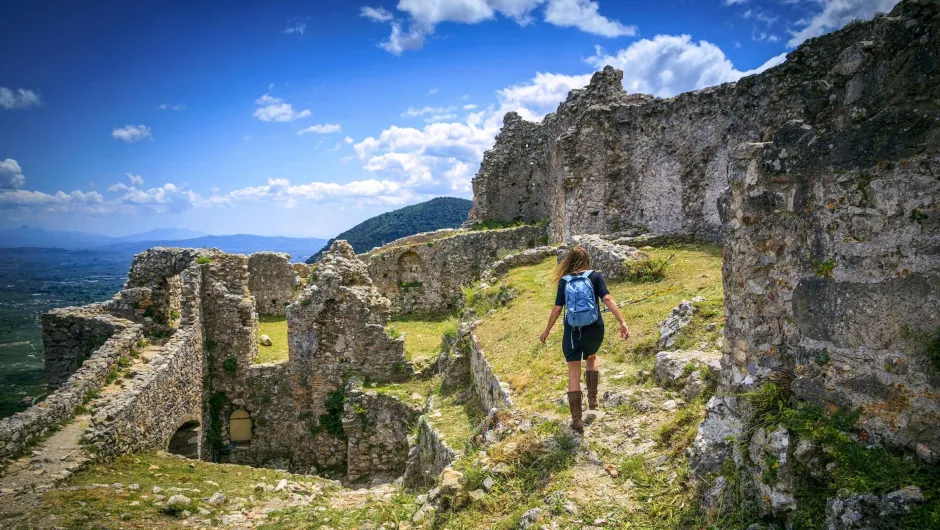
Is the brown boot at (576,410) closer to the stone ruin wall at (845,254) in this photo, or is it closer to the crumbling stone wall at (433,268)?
the stone ruin wall at (845,254)

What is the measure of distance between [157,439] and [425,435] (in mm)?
5587

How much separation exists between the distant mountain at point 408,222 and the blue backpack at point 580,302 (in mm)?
59468

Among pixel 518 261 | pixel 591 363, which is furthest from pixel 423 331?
pixel 591 363

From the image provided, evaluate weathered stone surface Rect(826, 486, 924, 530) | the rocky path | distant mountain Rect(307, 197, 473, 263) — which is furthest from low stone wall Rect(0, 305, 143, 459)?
distant mountain Rect(307, 197, 473, 263)

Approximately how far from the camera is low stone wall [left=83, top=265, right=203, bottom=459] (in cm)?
861

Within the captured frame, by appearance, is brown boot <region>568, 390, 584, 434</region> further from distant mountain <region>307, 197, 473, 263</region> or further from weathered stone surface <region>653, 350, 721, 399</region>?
distant mountain <region>307, 197, 473, 263</region>

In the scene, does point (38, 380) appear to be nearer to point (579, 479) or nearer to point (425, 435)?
point (425, 435)

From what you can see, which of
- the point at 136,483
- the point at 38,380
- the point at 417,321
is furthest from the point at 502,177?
the point at 38,380

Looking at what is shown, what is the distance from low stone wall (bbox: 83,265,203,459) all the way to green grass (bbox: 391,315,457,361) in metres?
4.94

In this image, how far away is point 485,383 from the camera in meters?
8.26

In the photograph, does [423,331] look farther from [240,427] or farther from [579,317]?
[579,317]

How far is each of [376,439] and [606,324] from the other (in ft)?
18.6

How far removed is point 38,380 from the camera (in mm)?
24469

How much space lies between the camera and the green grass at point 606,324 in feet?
21.1
